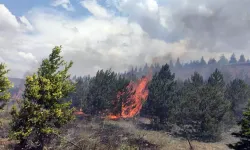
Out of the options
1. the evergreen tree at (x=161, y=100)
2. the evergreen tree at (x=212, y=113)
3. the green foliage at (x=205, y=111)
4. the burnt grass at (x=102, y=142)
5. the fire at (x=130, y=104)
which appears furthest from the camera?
the fire at (x=130, y=104)

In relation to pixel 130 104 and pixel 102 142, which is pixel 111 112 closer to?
pixel 130 104

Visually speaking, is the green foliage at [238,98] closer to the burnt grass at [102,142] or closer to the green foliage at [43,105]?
the burnt grass at [102,142]

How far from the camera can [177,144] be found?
41.9 m

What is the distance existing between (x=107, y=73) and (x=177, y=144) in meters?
32.9

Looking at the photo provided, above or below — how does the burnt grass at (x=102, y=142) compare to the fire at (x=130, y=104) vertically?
below

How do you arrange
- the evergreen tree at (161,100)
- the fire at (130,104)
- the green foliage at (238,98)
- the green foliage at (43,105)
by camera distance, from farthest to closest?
the green foliage at (238,98), the fire at (130,104), the evergreen tree at (161,100), the green foliage at (43,105)

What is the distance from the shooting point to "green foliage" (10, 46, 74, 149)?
22.0 m

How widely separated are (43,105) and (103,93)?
40310 mm

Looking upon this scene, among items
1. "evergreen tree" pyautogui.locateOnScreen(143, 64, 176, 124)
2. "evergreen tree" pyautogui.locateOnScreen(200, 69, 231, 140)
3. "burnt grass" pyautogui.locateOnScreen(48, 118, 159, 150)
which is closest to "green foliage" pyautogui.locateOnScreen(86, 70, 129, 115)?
"burnt grass" pyautogui.locateOnScreen(48, 118, 159, 150)

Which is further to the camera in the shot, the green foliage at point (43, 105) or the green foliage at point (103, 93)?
the green foliage at point (103, 93)

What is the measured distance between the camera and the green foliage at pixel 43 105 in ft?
72.1

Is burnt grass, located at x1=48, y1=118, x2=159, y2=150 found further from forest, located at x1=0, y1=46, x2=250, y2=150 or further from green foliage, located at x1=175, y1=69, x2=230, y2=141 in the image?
green foliage, located at x1=175, y1=69, x2=230, y2=141

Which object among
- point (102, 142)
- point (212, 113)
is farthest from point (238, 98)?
point (102, 142)

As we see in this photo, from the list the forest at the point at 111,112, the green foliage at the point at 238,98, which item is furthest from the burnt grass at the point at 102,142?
the green foliage at the point at 238,98
